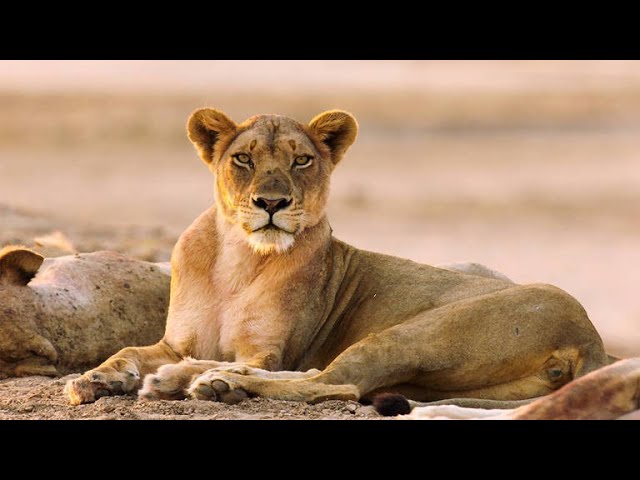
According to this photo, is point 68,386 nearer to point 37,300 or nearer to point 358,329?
point 37,300

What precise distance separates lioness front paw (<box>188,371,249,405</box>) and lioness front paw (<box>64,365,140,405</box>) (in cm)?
50

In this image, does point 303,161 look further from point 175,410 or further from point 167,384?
point 175,410

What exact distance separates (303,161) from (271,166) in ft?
0.83

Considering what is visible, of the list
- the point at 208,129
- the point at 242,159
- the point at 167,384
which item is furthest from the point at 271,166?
the point at 167,384

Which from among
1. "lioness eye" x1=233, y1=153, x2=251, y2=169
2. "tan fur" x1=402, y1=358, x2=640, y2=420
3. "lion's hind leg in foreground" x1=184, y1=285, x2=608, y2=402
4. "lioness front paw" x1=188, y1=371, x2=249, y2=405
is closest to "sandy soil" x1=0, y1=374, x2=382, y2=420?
"lioness front paw" x1=188, y1=371, x2=249, y2=405

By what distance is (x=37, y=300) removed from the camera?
27.6 ft

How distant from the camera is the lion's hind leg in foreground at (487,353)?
24.7ft

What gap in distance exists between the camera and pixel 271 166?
25.9ft

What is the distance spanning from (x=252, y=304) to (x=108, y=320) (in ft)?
3.70

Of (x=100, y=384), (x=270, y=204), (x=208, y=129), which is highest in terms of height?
(x=208, y=129)

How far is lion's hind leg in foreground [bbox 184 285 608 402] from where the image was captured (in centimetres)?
753

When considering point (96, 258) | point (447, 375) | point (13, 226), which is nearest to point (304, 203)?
point (447, 375)

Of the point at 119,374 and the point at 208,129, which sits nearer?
the point at 119,374

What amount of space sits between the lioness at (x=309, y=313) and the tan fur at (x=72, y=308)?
65 centimetres
